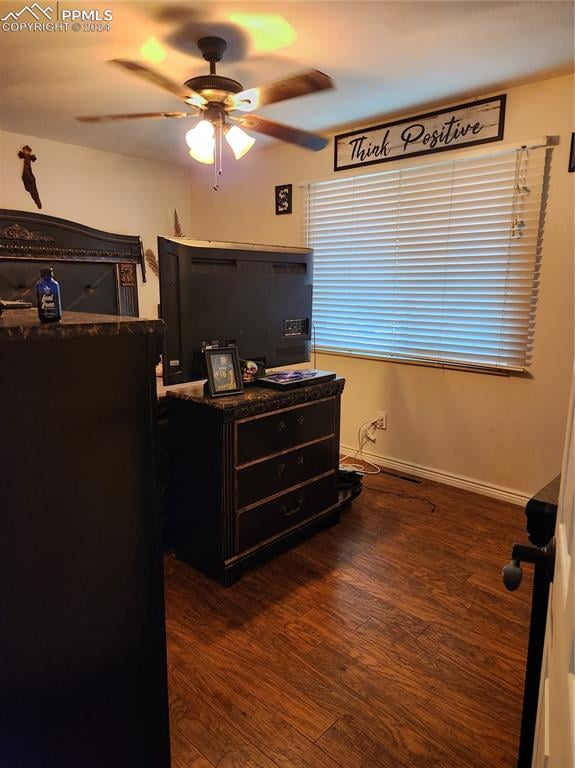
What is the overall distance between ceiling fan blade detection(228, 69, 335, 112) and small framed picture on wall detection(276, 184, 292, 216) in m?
1.65

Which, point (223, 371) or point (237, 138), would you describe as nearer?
point (223, 371)

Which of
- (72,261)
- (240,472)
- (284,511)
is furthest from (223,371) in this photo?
(72,261)

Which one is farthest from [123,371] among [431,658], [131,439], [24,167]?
[24,167]

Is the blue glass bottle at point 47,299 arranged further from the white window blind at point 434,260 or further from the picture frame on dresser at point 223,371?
the white window blind at point 434,260

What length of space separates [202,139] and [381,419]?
2.23 metres

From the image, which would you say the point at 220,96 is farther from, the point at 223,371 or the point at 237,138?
the point at 223,371

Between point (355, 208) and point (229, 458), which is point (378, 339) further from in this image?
point (229, 458)

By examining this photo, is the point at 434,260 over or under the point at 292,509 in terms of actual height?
over

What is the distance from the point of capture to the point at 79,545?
36.5 inches

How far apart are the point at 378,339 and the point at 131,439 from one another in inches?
110

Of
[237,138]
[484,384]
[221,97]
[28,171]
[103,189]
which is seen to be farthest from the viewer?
[103,189]

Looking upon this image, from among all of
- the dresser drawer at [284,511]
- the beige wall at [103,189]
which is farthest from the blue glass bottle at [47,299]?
the beige wall at [103,189]

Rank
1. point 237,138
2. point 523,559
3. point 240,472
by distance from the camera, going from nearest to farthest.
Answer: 1. point 523,559
2. point 240,472
3. point 237,138

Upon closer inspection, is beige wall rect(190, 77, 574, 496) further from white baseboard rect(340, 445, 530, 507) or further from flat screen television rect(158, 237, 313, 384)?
flat screen television rect(158, 237, 313, 384)
